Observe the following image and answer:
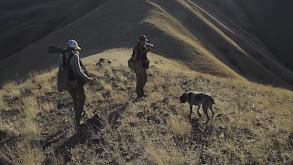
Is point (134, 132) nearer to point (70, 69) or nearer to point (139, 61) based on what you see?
point (70, 69)

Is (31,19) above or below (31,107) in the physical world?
below

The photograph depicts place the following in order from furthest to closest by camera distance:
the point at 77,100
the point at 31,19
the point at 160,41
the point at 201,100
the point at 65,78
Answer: the point at 31,19 → the point at 160,41 → the point at 201,100 → the point at 77,100 → the point at 65,78

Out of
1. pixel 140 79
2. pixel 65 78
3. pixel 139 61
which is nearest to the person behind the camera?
pixel 65 78

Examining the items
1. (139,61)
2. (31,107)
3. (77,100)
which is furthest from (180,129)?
(31,107)

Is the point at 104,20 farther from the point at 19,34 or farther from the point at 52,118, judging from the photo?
the point at 19,34

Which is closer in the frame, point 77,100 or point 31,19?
point 77,100

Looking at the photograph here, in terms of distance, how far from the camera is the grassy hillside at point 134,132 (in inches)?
174

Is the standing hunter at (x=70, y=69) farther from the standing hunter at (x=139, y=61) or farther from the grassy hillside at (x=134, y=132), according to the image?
the standing hunter at (x=139, y=61)

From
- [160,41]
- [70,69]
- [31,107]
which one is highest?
[70,69]

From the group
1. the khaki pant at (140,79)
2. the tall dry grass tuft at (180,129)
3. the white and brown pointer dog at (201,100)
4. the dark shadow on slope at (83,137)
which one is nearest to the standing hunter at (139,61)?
the khaki pant at (140,79)

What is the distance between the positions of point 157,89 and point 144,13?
31188 millimetres

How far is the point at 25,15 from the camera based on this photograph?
81.2 metres

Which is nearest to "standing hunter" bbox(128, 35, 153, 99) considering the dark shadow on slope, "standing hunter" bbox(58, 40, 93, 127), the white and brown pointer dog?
the white and brown pointer dog

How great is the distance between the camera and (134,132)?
5449 millimetres
